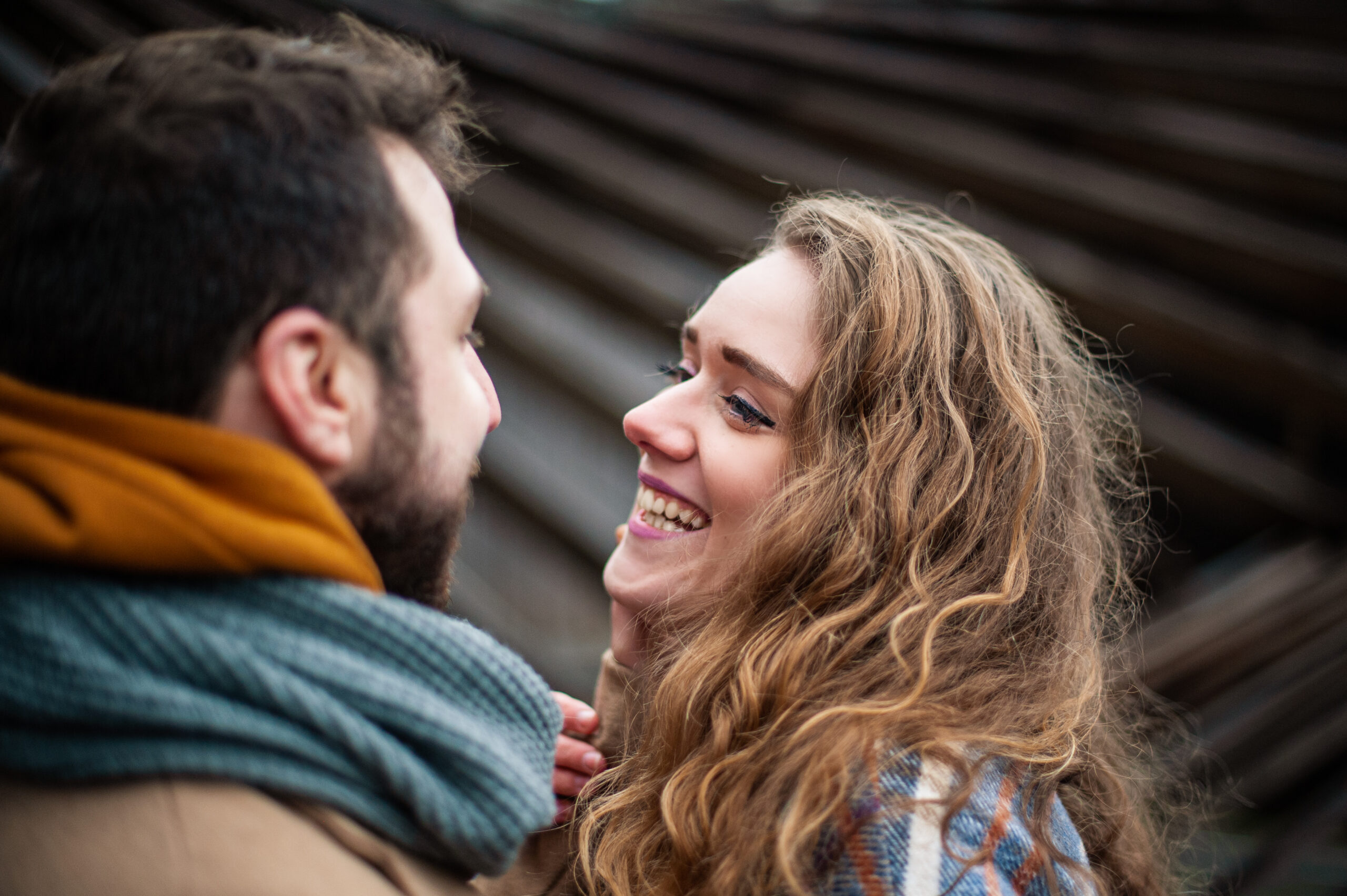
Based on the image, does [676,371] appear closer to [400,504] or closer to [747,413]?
[747,413]

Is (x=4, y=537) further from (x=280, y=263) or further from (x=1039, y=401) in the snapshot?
(x=1039, y=401)

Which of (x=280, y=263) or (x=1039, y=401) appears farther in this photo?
(x=1039, y=401)

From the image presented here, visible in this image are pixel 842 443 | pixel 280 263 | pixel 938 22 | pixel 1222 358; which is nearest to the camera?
pixel 280 263

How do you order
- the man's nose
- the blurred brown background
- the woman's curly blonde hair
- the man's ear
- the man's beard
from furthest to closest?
the blurred brown background
the man's nose
the woman's curly blonde hair
the man's beard
the man's ear

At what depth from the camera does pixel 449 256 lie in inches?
44.8

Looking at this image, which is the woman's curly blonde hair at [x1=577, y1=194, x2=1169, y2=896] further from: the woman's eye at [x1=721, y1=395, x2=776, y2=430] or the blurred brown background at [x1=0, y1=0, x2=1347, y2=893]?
the blurred brown background at [x1=0, y1=0, x2=1347, y2=893]

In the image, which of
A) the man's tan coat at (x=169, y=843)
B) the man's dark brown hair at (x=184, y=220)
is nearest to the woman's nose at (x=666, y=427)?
the man's dark brown hair at (x=184, y=220)

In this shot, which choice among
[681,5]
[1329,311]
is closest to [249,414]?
[1329,311]

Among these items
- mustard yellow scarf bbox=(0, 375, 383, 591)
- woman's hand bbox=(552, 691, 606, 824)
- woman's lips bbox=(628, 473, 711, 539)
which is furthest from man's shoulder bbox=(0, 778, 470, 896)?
woman's lips bbox=(628, 473, 711, 539)

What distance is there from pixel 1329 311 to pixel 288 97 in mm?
3392

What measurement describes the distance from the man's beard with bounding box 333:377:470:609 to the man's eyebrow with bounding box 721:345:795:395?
0.60 m

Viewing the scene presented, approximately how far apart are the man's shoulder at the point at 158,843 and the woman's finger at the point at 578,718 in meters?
0.77

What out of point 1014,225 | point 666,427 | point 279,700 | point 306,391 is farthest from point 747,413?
point 1014,225

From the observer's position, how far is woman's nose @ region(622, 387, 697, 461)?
1.56 meters
